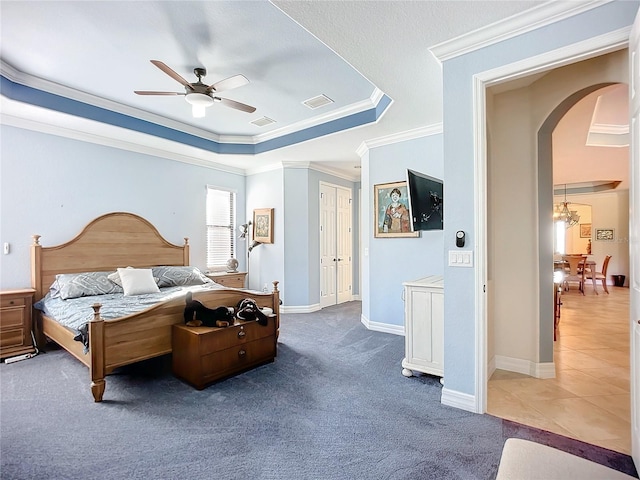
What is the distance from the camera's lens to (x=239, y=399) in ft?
8.15

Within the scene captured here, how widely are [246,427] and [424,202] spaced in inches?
91.7

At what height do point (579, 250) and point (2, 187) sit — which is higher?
point (2, 187)

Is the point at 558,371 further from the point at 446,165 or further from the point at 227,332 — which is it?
the point at 227,332

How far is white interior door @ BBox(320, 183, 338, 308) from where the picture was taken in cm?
594

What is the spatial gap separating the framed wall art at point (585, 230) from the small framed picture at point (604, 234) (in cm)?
33

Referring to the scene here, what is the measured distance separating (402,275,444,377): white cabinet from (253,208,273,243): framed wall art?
3371 mm

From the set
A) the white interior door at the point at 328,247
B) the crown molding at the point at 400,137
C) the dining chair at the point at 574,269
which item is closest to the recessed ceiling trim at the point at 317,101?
the crown molding at the point at 400,137

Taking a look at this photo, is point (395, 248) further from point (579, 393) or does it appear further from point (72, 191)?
point (72, 191)

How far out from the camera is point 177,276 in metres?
4.57

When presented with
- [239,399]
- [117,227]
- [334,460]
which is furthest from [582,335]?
[117,227]

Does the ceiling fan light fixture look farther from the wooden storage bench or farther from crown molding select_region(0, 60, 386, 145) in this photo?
the wooden storage bench

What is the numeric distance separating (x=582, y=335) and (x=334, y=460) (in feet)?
13.4

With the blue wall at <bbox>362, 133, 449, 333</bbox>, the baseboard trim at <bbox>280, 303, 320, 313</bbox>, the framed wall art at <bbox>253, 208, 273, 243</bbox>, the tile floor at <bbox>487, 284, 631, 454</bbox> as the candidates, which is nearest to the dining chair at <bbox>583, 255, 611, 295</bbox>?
the tile floor at <bbox>487, 284, 631, 454</bbox>

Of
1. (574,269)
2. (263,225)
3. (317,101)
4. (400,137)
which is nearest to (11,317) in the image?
(263,225)
